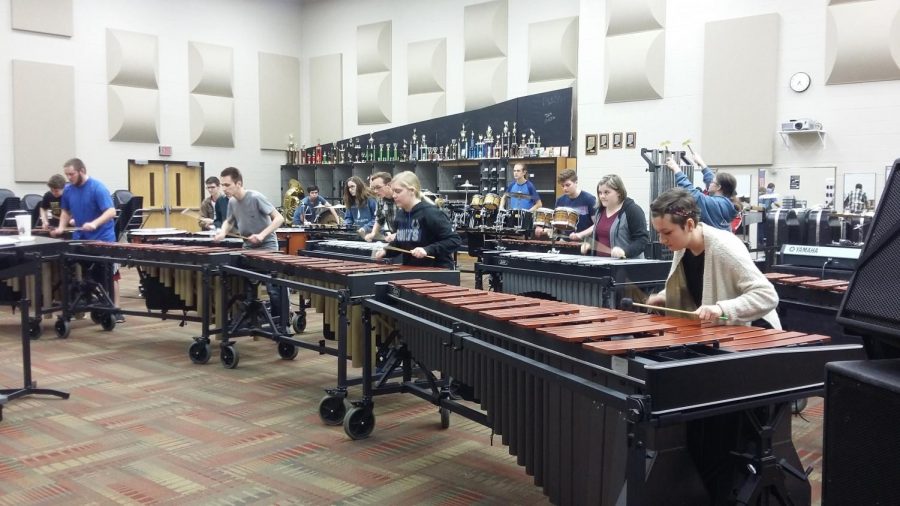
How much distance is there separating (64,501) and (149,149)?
11.3m

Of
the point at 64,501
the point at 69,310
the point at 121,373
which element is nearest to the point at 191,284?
the point at 121,373

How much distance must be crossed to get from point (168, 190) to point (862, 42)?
450 inches

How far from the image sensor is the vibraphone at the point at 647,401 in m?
2.13

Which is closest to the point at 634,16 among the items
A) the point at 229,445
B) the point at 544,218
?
the point at 544,218

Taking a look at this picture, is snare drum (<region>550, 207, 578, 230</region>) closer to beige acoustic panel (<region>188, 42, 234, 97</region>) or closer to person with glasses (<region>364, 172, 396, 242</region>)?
person with glasses (<region>364, 172, 396, 242</region>)

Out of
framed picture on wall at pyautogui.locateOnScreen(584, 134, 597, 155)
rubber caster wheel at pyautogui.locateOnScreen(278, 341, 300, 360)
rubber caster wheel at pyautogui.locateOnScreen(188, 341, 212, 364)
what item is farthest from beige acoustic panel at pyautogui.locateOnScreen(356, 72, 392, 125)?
rubber caster wheel at pyautogui.locateOnScreen(188, 341, 212, 364)

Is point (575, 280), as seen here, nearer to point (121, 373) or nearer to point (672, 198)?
point (672, 198)

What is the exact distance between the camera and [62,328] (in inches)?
269

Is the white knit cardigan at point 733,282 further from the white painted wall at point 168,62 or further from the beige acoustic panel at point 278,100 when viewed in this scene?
the beige acoustic panel at point 278,100

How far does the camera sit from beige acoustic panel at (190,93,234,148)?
14.1m

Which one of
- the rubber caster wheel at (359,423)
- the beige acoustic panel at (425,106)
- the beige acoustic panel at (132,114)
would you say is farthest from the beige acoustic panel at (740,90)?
the beige acoustic panel at (132,114)

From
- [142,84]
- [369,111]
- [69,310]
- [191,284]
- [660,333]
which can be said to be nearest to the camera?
[660,333]

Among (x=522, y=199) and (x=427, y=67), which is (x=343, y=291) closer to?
(x=522, y=199)

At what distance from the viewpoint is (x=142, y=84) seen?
523 inches
